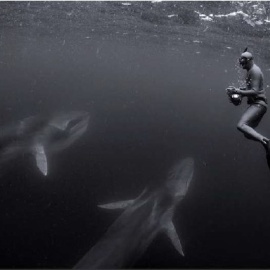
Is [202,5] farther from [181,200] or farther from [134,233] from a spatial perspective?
[134,233]

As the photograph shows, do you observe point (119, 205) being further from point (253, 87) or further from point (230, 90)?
point (253, 87)

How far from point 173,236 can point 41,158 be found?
21.3ft

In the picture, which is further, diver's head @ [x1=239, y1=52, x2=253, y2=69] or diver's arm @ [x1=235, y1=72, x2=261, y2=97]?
diver's arm @ [x1=235, y1=72, x2=261, y2=97]

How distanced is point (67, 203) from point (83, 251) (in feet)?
8.74

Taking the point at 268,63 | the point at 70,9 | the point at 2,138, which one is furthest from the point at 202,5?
the point at 2,138

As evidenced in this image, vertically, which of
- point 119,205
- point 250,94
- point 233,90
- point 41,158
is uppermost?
point 233,90

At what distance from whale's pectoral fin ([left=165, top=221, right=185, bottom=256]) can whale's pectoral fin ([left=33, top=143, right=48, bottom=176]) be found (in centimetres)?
522

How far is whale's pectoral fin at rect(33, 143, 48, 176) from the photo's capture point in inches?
562

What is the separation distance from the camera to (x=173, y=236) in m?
11.5

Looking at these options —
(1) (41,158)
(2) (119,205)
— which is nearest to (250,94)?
(2) (119,205)

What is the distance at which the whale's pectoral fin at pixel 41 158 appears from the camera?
46.8 ft

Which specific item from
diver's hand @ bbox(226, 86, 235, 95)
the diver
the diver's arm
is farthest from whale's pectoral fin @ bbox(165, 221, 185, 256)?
the diver's arm

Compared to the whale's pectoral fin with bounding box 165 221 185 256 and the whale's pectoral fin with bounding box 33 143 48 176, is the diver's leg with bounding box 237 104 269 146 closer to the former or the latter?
the whale's pectoral fin with bounding box 165 221 185 256

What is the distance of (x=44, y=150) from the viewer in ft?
→ 53.7
